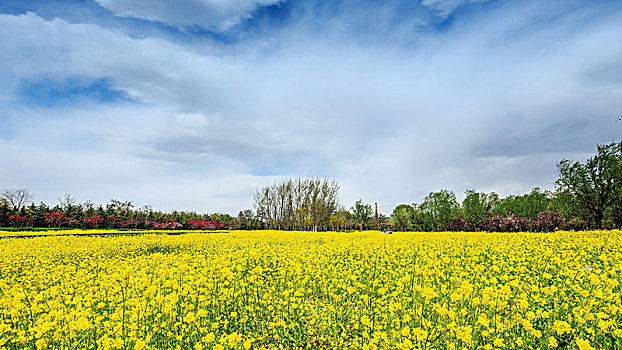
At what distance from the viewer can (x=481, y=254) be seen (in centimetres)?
954

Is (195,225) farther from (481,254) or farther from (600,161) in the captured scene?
(600,161)

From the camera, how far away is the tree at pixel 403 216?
44634mm

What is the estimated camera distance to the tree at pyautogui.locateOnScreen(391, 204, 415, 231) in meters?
44.6

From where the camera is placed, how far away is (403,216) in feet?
153

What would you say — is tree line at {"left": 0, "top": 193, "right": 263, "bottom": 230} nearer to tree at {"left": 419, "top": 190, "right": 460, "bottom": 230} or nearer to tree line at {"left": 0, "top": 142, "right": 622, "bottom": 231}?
tree line at {"left": 0, "top": 142, "right": 622, "bottom": 231}

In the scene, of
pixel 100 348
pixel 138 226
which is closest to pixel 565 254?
pixel 100 348

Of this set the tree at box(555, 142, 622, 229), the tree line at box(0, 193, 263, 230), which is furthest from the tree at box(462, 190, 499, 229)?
the tree line at box(0, 193, 263, 230)

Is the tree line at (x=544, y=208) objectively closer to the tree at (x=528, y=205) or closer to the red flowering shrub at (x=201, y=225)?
the tree at (x=528, y=205)

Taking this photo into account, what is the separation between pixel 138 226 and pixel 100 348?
33173mm

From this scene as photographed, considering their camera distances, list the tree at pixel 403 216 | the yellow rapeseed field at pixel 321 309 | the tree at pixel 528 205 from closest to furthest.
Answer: the yellow rapeseed field at pixel 321 309 < the tree at pixel 528 205 < the tree at pixel 403 216

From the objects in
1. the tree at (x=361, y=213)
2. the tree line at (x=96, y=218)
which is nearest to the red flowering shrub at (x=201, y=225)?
the tree line at (x=96, y=218)

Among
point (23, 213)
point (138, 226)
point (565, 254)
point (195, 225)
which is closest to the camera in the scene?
point (565, 254)

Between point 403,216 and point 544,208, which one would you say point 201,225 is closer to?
point 403,216

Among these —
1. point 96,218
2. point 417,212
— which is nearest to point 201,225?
point 96,218
